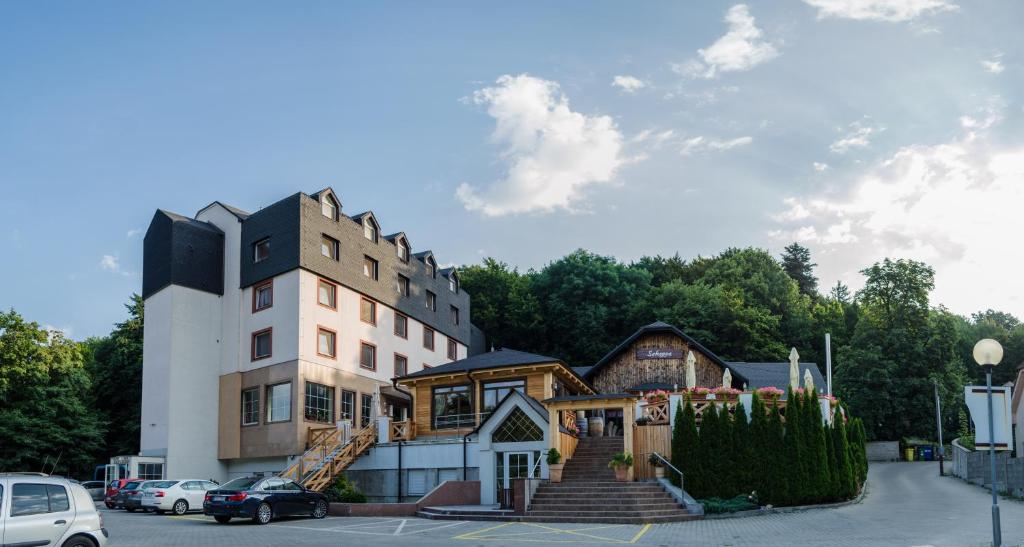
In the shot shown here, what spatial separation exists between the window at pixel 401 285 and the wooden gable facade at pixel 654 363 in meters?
10.8

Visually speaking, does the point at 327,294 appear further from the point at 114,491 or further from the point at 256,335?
the point at 114,491

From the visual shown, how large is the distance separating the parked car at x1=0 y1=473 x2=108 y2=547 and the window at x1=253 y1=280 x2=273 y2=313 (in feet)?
85.4

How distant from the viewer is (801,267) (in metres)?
84.4

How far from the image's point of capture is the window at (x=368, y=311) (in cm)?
4262

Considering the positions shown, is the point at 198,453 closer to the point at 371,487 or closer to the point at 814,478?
the point at 371,487

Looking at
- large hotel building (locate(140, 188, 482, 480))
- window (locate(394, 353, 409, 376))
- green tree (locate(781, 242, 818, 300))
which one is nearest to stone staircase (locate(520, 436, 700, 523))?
large hotel building (locate(140, 188, 482, 480))

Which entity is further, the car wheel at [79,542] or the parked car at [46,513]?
the car wheel at [79,542]

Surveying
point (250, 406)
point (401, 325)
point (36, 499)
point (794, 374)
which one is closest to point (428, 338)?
point (401, 325)

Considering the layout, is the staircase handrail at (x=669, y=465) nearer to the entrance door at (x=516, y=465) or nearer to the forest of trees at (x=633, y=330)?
the entrance door at (x=516, y=465)

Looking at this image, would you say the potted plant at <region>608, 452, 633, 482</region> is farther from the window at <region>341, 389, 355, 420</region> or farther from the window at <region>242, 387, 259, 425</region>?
the window at <region>242, 387, 259, 425</region>

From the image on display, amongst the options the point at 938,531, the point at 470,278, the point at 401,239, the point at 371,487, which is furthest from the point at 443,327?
the point at 938,531

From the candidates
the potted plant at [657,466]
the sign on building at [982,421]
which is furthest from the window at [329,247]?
the sign on building at [982,421]

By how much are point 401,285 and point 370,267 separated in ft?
11.0

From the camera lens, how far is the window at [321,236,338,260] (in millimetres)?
40172
